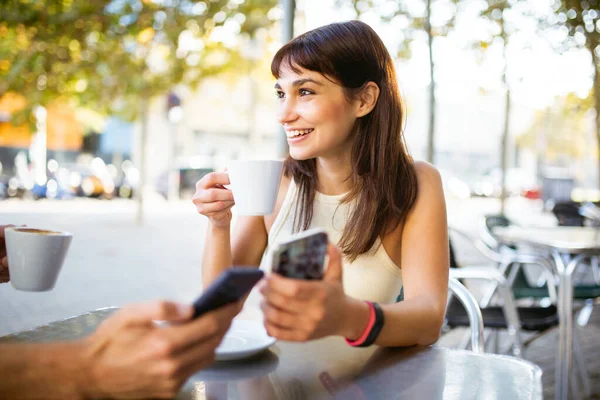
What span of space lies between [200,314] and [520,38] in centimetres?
826

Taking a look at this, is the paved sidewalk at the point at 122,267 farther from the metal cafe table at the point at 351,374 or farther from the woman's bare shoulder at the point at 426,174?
the woman's bare shoulder at the point at 426,174

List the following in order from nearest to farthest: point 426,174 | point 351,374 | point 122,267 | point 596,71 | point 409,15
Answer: point 351,374, point 426,174, point 409,15, point 122,267, point 596,71

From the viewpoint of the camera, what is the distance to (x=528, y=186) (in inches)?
1216

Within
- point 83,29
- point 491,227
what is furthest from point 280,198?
point 83,29

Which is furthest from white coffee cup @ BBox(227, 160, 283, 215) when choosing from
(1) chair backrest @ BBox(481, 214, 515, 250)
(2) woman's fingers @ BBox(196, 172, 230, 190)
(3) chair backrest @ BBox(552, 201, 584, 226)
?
(3) chair backrest @ BBox(552, 201, 584, 226)

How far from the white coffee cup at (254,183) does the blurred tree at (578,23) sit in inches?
290

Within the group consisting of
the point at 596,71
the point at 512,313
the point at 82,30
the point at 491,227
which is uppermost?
the point at 596,71

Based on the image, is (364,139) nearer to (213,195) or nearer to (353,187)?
(353,187)

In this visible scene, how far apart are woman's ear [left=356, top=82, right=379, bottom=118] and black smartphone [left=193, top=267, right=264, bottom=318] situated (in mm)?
1169

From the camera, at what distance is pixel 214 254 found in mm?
1742

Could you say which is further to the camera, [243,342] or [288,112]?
[288,112]

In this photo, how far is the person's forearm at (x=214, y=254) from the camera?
1721mm

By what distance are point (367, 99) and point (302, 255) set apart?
114 centimetres

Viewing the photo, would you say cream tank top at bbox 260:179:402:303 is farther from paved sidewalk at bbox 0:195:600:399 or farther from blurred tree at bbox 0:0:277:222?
blurred tree at bbox 0:0:277:222
